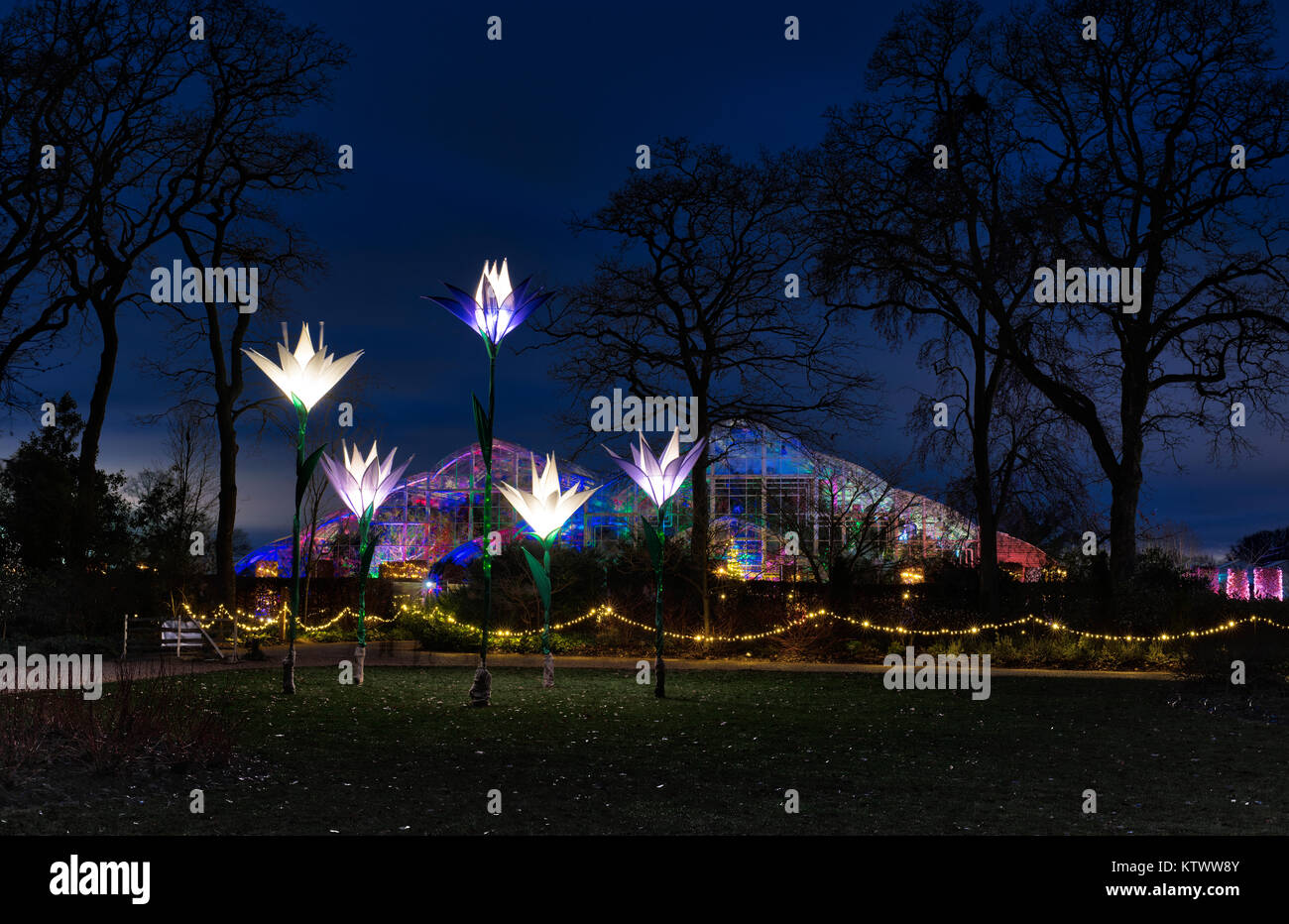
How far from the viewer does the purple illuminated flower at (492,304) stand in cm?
1495

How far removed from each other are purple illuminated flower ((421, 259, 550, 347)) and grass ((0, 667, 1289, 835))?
4922 millimetres

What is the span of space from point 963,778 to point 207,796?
575 centimetres

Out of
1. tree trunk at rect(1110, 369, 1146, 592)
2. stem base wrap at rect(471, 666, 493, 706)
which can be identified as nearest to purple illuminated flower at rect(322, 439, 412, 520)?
stem base wrap at rect(471, 666, 493, 706)

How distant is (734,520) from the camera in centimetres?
3416

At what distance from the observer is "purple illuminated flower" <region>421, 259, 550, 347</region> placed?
14.9 metres

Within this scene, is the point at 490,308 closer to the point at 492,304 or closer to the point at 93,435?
the point at 492,304

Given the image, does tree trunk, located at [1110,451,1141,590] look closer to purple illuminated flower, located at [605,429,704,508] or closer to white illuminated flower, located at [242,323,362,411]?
purple illuminated flower, located at [605,429,704,508]

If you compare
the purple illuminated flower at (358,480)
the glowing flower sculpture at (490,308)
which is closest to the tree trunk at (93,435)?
the purple illuminated flower at (358,480)

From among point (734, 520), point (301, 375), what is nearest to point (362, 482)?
point (301, 375)

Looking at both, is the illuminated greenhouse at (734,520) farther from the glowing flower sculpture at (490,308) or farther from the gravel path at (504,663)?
the glowing flower sculpture at (490,308)

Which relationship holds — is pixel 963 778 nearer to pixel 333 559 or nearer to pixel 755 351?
pixel 755 351

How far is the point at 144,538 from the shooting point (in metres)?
28.4

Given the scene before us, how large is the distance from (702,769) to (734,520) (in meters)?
25.0

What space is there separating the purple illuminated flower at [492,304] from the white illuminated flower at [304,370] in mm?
1843
